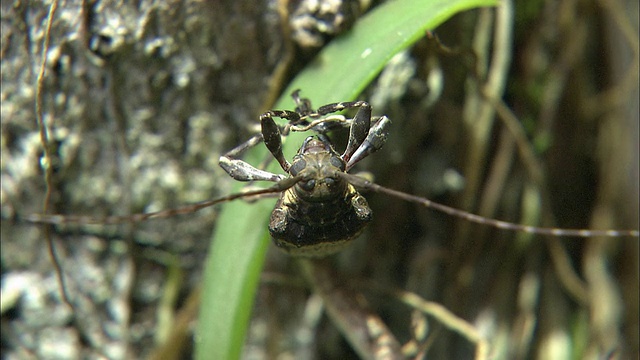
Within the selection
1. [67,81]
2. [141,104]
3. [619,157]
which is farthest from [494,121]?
[67,81]

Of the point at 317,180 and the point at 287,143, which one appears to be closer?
the point at 317,180

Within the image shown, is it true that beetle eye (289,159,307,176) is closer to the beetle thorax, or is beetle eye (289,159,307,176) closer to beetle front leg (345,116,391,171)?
the beetle thorax

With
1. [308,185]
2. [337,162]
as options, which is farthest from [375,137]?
[308,185]

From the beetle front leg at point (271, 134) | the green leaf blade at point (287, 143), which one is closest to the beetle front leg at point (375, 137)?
the green leaf blade at point (287, 143)

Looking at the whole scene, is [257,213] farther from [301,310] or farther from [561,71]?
[561,71]

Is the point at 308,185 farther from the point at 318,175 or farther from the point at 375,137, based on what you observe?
the point at 375,137

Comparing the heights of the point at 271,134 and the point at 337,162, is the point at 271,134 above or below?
above
